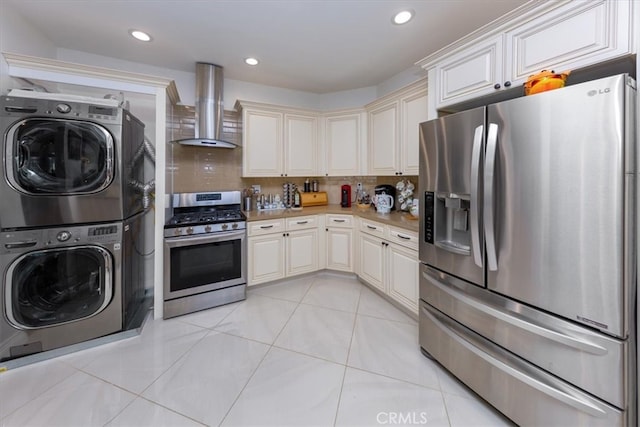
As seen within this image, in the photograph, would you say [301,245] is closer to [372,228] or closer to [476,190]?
[372,228]

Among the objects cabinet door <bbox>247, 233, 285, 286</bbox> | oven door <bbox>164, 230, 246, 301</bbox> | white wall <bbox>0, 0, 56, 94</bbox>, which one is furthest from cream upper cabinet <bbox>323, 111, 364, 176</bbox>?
white wall <bbox>0, 0, 56, 94</bbox>

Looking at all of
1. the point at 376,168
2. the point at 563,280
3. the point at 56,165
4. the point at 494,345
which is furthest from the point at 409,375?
Answer: the point at 56,165

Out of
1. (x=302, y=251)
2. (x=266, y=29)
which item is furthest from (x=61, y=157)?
(x=302, y=251)

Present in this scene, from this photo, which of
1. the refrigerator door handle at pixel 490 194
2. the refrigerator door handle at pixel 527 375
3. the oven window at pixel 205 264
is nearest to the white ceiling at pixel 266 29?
the refrigerator door handle at pixel 490 194

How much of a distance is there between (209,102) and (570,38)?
3003 mm

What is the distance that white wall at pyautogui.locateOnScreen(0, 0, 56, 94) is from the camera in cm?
179

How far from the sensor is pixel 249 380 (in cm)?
157

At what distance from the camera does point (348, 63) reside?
107 inches

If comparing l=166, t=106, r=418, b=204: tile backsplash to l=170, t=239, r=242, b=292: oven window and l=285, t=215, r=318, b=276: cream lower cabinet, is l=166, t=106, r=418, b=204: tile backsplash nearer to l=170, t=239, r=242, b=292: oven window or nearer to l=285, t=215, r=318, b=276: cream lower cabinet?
l=285, t=215, r=318, b=276: cream lower cabinet

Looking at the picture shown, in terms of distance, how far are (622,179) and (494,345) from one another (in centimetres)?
94

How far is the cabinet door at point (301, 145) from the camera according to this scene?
3.21 meters

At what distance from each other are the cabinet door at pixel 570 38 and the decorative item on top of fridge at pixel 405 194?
5.10 feet

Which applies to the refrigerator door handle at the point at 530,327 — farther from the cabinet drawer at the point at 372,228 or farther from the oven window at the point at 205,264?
the oven window at the point at 205,264

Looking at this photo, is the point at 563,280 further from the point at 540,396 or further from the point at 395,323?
the point at 395,323
